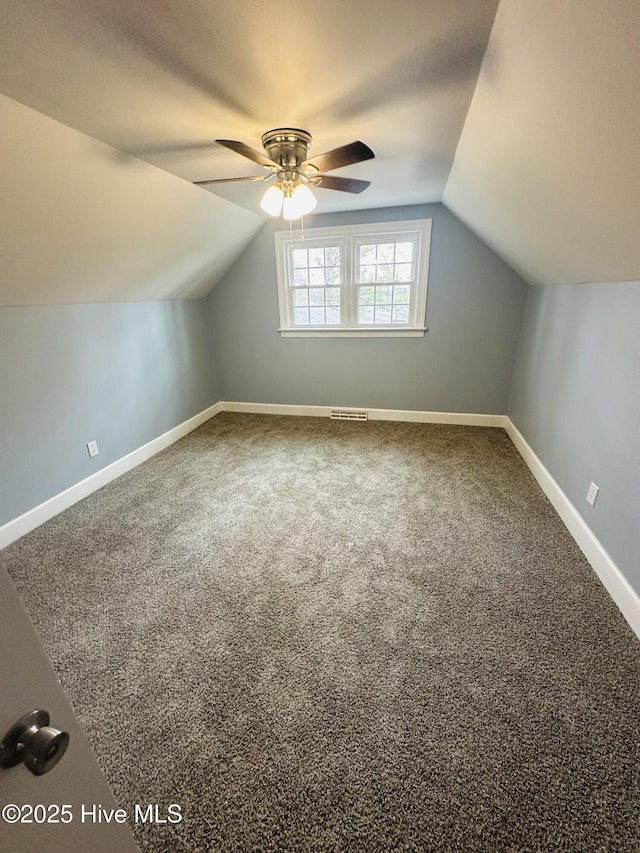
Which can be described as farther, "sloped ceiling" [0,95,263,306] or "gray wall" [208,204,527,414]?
"gray wall" [208,204,527,414]

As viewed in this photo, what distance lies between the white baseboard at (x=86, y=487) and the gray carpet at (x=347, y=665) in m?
0.08

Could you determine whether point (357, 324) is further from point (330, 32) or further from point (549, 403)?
point (330, 32)

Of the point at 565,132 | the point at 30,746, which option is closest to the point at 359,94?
the point at 565,132

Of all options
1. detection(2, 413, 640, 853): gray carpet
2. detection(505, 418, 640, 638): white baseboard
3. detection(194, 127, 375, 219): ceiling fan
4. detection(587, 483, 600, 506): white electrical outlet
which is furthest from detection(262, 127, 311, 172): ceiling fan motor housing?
detection(505, 418, 640, 638): white baseboard

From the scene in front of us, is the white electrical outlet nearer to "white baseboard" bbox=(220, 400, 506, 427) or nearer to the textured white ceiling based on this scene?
"white baseboard" bbox=(220, 400, 506, 427)

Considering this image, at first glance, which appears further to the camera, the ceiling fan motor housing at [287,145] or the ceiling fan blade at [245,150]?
the ceiling fan motor housing at [287,145]

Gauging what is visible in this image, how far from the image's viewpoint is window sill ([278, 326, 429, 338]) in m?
3.83

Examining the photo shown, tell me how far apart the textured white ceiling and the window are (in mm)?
1711

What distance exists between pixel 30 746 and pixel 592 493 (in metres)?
2.55

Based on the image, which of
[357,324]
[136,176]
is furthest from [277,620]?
[357,324]

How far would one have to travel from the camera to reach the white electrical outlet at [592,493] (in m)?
2.06

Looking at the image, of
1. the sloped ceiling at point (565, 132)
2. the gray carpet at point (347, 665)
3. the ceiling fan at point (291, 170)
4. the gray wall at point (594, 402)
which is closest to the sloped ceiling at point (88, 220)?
the ceiling fan at point (291, 170)

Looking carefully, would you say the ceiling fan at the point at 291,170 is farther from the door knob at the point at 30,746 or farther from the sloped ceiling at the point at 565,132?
the door knob at the point at 30,746

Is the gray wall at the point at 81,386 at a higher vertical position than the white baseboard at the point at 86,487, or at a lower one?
higher
